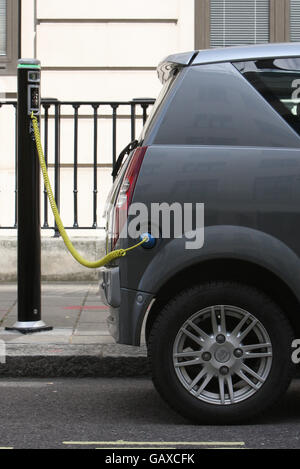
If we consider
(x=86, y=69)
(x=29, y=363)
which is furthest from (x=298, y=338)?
(x=86, y=69)

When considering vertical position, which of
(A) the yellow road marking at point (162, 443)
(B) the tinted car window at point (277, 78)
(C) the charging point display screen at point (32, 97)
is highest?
(C) the charging point display screen at point (32, 97)

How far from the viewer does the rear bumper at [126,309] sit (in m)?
5.00

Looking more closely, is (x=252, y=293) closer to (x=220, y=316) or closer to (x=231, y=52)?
(x=220, y=316)

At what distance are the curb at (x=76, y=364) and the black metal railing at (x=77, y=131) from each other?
3.51 metres

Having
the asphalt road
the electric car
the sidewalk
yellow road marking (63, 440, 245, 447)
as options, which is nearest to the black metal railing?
the sidewalk

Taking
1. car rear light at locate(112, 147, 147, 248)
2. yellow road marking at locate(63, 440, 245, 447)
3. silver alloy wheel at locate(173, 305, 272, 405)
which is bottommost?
yellow road marking at locate(63, 440, 245, 447)

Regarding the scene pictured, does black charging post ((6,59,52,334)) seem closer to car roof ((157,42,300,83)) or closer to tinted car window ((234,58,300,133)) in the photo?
car roof ((157,42,300,83))

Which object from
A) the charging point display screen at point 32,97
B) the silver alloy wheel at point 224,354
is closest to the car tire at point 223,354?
the silver alloy wheel at point 224,354

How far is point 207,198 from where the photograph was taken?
4.95 m

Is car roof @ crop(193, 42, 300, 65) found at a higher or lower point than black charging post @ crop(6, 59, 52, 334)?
higher

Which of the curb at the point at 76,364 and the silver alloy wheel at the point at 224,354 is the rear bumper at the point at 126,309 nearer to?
the silver alloy wheel at the point at 224,354

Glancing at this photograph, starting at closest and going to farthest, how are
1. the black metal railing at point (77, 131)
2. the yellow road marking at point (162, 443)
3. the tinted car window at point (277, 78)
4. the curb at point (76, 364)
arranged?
the yellow road marking at point (162, 443), the tinted car window at point (277, 78), the curb at point (76, 364), the black metal railing at point (77, 131)

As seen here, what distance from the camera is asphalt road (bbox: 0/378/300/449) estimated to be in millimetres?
4691

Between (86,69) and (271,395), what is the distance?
6.66 metres
